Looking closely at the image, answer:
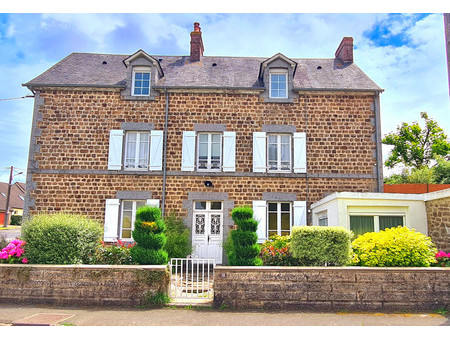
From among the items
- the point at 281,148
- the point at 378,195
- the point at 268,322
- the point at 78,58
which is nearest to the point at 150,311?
the point at 268,322

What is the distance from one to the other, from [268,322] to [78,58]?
12549 mm

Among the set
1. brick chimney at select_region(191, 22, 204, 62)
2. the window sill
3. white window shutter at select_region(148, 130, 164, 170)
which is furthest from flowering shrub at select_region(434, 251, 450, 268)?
brick chimney at select_region(191, 22, 204, 62)

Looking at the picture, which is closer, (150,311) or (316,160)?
(150,311)

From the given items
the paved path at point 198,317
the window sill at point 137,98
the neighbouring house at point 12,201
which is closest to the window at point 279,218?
the window sill at point 137,98

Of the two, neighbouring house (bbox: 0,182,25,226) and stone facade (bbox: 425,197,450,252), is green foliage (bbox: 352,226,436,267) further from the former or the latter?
neighbouring house (bbox: 0,182,25,226)

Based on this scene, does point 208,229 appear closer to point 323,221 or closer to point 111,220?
point 111,220

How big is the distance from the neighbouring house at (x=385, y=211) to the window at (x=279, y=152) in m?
2.56

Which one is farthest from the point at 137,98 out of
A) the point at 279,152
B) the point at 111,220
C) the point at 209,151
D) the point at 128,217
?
the point at 279,152

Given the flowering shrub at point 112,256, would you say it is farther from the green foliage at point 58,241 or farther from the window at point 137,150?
the window at point 137,150

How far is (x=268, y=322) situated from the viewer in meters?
5.33

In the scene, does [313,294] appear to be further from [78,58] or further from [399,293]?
[78,58]

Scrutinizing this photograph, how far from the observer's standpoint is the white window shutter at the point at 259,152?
11469mm

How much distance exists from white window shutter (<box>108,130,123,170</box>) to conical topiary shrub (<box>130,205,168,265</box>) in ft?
15.4

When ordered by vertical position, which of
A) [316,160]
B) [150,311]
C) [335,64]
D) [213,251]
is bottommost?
[150,311]
